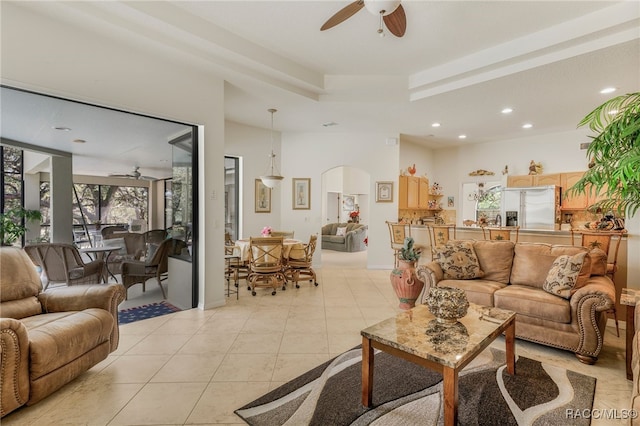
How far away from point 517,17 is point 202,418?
14.7ft

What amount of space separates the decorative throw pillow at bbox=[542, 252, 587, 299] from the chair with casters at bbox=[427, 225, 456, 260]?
1878mm

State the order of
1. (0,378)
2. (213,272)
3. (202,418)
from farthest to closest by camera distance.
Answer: (213,272), (202,418), (0,378)

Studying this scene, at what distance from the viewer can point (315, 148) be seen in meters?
6.82

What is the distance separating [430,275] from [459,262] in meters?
0.41

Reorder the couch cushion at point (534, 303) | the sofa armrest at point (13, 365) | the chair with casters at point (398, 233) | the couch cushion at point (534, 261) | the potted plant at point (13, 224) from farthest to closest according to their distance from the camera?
the chair with casters at point (398, 233) < the couch cushion at point (534, 261) < the potted plant at point (13, 224) < the couch cushion at point (534, 303) < the sofa armrest at point (13, 365)

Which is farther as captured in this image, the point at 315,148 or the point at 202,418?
the point at 315,148

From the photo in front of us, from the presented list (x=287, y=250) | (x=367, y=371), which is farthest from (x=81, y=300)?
(x=287, y=250)

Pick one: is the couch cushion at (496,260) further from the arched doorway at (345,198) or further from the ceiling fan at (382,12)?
the arched doorway at (345,198)

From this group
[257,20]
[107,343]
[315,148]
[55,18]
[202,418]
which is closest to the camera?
[202,418]

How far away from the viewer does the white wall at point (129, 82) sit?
8.43 feet

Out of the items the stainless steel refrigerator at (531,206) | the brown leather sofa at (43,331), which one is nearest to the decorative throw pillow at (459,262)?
the brown leather sofa at (43,331)

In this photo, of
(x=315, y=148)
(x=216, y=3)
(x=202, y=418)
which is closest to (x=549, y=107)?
(x=315, y=148)

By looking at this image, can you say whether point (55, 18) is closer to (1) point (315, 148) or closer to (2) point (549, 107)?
(1) point (315, 148)

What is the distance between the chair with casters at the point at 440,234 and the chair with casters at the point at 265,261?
97.2 inches
